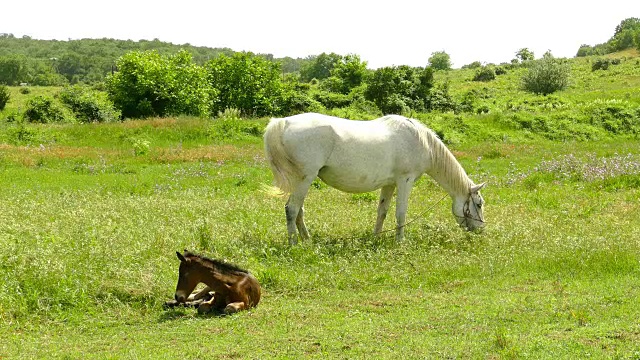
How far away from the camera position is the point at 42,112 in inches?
1581

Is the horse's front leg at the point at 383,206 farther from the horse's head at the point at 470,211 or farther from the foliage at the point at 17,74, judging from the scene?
the foliage at the point at 17,74

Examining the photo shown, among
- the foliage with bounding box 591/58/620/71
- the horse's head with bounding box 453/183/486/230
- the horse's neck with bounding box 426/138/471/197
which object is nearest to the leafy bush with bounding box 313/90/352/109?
the horse's neck with bounding box 426/138/471/197

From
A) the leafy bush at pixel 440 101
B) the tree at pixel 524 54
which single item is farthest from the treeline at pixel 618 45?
the leafy bush at pixel 440 101

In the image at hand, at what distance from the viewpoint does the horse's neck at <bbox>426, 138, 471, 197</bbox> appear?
13.4m

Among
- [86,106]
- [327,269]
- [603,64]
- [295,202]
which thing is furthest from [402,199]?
[603,64]

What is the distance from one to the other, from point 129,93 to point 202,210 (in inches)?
1107

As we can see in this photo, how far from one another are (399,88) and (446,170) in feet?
99.9

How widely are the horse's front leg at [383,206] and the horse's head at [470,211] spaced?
1.40 metres

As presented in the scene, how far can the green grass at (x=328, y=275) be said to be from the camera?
727cm

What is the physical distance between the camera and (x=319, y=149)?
12.2m

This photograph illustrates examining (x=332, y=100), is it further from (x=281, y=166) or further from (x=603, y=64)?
(x=603, y=64)

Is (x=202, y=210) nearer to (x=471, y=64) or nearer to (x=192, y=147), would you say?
(x=192, y=147)

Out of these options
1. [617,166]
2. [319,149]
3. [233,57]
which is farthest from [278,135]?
[233,57]

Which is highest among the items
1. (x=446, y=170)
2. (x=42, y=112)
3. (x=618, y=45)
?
(x=618, y=45)
